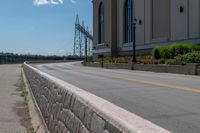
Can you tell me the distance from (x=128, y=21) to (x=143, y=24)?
1103 cm

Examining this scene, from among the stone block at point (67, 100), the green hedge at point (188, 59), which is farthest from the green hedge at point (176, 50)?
the stone block at point (67, 100)

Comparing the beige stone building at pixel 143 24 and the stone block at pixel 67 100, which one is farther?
the beige stone building at pixel 143 24

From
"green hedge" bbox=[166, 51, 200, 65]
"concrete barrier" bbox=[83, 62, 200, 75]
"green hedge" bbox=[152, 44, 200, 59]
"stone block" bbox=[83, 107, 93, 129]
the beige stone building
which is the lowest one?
"concrete barrier" bbox=[83, 62, 200, 75]

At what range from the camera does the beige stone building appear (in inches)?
1929

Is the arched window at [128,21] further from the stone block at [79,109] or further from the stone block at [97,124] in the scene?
the stone block at [97,124]

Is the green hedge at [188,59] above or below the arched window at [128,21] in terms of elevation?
below

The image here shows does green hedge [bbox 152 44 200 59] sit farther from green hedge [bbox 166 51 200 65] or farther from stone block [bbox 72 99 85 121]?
stone block [bbox 72 99 85 121]

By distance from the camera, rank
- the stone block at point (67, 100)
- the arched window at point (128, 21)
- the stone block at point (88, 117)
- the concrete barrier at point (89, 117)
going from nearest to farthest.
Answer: the concrete barrier at point (89, 117) → the stone block at point (88, 117) → the stone block at point (67, 100) → the arched window at point (128, 21)

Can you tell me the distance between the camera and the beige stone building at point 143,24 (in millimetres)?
49000

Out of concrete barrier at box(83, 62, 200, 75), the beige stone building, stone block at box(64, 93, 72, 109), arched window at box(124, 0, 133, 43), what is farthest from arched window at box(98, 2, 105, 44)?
stone block at box(64, 93, 72, 109)

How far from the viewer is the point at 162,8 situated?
190 ft

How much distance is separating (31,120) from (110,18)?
68.9 m

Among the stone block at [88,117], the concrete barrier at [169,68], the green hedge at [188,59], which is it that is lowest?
the concrete barrier at [169,68]

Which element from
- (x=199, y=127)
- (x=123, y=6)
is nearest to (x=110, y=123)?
(x=199, y=127)
